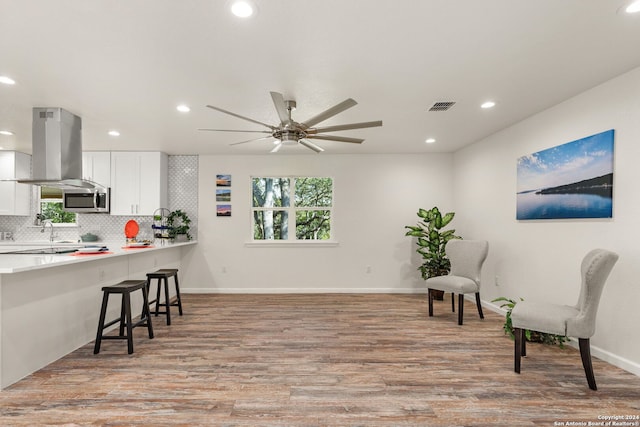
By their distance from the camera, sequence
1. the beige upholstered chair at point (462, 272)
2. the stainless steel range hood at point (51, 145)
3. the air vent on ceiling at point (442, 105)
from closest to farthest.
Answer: the air vent on ceiling at point (442, 105)
the stainless steel range hood at point (51, 145)
the beige upholstered chair at point (462, 272)

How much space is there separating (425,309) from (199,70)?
4.04 m

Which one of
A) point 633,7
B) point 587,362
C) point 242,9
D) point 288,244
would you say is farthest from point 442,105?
point 288,244

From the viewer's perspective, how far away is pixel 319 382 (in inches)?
94.7

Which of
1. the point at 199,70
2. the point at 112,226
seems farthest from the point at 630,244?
the point at 112,226

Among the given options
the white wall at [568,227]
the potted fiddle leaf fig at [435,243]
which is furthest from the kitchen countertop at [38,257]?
the white wall at [568,227]

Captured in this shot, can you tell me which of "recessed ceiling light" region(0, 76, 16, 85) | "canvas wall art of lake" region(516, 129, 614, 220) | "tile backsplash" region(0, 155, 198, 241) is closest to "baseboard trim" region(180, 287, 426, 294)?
"tile backsplash" region(0, 155, 198, 241)

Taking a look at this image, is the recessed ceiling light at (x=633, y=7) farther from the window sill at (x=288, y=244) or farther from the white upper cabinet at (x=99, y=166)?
the white upper cabinet at (x=99, y=166)

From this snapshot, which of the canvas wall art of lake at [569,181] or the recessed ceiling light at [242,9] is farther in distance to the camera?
the canvas wall art of lake at [569,181]

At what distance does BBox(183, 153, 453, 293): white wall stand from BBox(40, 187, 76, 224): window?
2.37m

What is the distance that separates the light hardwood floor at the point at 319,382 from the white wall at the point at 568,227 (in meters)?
0.50

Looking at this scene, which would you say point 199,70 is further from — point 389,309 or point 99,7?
point 389,309

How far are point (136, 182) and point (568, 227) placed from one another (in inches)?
240

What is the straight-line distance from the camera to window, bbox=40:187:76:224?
5.67 meters

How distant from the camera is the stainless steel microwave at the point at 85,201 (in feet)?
16.8
